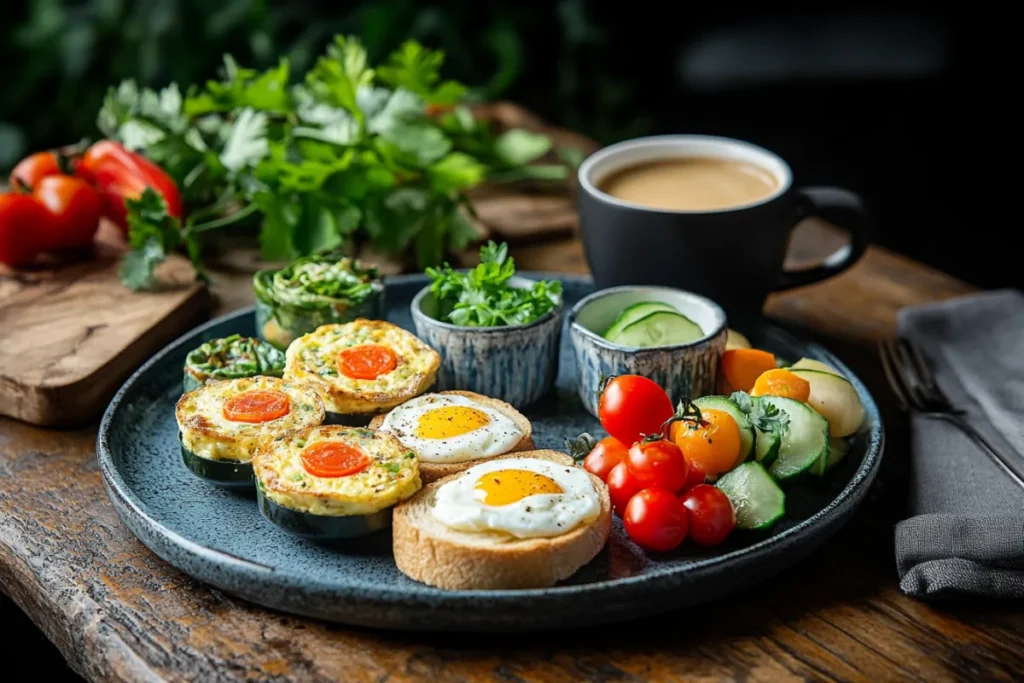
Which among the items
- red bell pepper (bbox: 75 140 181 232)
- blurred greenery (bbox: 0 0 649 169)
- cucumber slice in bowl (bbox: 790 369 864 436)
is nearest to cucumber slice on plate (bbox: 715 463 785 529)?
cucumber slice in bowl (bbox: 790 369 864 436)

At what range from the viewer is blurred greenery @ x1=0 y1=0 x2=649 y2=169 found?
6215mm

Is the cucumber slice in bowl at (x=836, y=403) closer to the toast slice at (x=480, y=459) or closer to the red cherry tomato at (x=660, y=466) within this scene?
the red cherry tomato at (x=660, y=466)

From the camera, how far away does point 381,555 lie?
2.62m

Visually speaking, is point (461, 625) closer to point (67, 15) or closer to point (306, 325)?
point (306, 325)

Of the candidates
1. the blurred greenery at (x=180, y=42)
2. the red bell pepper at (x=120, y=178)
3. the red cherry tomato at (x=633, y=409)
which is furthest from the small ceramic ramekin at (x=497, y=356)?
the blurred greenery at (x=180, y=42)

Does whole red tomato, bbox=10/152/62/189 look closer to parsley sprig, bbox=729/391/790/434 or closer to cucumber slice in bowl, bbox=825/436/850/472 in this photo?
parsley sprig, bbox=729/391/790/434

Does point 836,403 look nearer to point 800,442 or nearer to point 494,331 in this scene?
point 800,442

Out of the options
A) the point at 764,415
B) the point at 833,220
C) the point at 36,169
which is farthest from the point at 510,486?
the point at 36,169

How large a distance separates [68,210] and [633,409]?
2439mm

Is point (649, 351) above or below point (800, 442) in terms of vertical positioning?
above

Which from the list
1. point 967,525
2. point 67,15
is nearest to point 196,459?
point 967,525

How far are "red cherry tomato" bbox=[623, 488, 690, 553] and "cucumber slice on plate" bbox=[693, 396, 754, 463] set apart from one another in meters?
0.33

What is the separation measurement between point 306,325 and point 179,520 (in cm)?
94

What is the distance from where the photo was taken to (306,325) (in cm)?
353
